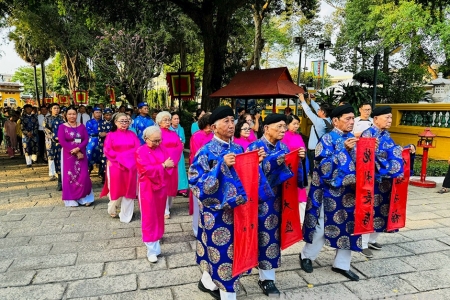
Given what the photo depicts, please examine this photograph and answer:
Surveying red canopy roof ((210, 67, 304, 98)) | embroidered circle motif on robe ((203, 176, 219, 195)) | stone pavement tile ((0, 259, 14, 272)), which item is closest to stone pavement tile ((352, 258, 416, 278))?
embroidered circle motif on robe ((203, 176, 219, 195))

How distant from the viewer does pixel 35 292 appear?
Answer: 306 cm

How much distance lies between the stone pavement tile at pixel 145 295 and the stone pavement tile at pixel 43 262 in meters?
0.95

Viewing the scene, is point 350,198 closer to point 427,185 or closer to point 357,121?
point 357,121

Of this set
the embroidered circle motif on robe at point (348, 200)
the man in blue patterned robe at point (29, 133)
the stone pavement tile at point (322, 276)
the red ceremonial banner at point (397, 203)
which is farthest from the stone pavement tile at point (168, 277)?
the man in blue patterned robe at point (29, 133)

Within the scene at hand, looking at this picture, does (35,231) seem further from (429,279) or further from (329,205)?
(429,279)

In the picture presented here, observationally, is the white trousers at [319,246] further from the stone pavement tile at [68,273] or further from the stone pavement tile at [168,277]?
the stone pavement tile at [68,273]

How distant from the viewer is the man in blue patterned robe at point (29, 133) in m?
9.88

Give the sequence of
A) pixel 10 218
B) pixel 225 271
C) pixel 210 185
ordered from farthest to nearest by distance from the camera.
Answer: pixel 10 218, pixel 225 271, pixel 210 185

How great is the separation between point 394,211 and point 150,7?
34.4 feet

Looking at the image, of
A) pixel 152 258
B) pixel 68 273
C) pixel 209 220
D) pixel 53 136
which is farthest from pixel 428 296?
pixel 53 136

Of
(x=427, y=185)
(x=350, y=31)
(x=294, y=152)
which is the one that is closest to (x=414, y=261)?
(x=294, y=152)

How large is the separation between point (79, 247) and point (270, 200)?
2.62 meters

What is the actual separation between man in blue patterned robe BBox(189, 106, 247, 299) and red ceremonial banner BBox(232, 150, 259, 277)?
0.05 metres

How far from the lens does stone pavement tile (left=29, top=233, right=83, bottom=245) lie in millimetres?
4266
